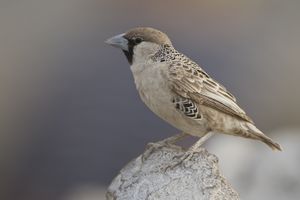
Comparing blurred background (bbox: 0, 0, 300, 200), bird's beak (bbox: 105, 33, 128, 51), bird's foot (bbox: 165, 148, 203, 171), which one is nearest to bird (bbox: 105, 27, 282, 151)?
bird's beak (bbox: 105, 33, 128, 51)


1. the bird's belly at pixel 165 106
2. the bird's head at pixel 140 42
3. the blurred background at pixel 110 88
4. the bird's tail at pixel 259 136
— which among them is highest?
the bird's head at pixel 140 42

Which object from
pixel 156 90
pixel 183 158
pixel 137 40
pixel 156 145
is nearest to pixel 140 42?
pixel 137 40

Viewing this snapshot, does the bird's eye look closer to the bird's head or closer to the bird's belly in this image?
the bird's head

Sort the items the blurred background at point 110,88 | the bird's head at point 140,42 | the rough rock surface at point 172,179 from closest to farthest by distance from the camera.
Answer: the rough rock surface at point 172,179 → the bird's head at point 140,42 → the blurred background at point 110,88

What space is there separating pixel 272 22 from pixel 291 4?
99 cm

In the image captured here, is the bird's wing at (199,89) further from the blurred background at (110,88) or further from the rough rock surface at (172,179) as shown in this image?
the blurred background at (110,88)

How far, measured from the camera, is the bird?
8102 millimetres

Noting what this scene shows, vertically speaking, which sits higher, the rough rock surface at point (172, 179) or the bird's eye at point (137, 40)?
the bird's eye at point (137, 40)

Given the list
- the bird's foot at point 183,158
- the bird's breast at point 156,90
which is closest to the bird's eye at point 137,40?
the bird's breast at point 156,90

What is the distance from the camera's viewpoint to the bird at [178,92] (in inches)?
319

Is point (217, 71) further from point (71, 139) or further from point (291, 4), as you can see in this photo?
point (291, 4)

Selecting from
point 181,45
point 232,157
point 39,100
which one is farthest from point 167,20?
point 232,157

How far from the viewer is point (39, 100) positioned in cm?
1498

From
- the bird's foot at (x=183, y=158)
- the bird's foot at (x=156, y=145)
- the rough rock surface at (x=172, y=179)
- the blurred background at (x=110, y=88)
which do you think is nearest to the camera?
the rough rock surface at (x=172, y=179)
